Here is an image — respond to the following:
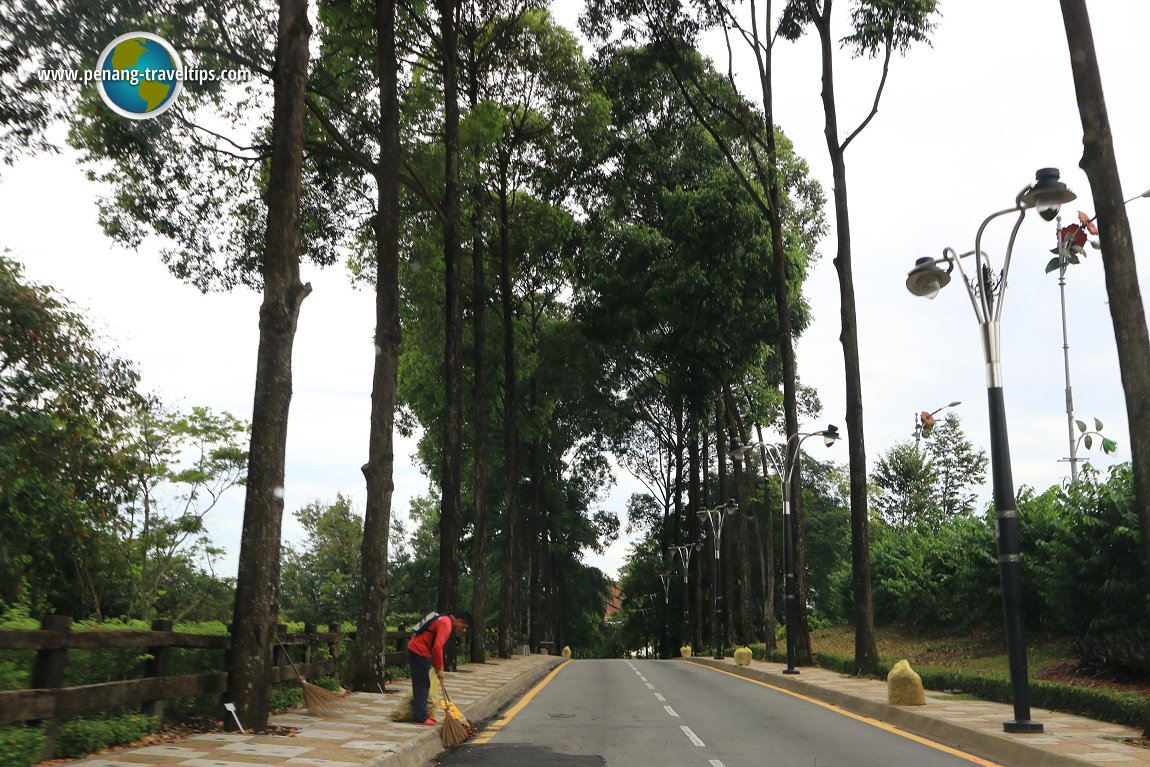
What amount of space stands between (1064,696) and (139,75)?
1825cm

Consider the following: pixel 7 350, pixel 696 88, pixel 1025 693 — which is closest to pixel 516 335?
pixel 696 88

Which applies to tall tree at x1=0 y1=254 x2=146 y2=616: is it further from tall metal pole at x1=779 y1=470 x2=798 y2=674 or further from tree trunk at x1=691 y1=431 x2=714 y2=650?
tree trunk at x1=691 y1=431 x2=714 y2=650

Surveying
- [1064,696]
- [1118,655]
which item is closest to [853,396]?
[1118,655]

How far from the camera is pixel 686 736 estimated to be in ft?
41.7

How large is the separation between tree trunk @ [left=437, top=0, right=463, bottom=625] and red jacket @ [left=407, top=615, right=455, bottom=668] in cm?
1157

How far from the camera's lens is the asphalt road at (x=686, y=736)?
10.5 m

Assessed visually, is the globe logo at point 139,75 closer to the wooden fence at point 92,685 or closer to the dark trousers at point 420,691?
the wooden fence at point 92,685

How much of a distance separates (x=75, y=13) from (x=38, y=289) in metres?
9.35

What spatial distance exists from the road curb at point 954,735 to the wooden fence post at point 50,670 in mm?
8998

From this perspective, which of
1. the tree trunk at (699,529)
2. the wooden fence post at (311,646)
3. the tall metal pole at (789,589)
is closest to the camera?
the wooden fence post at (311,646)

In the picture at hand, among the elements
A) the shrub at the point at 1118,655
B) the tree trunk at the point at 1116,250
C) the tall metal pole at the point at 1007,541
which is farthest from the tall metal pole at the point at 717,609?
the tree trunk at the point at 1116,250

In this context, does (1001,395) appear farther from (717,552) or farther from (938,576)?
(717,552)

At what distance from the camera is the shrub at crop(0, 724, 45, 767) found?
7434 millimetres

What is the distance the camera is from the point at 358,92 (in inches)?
922
